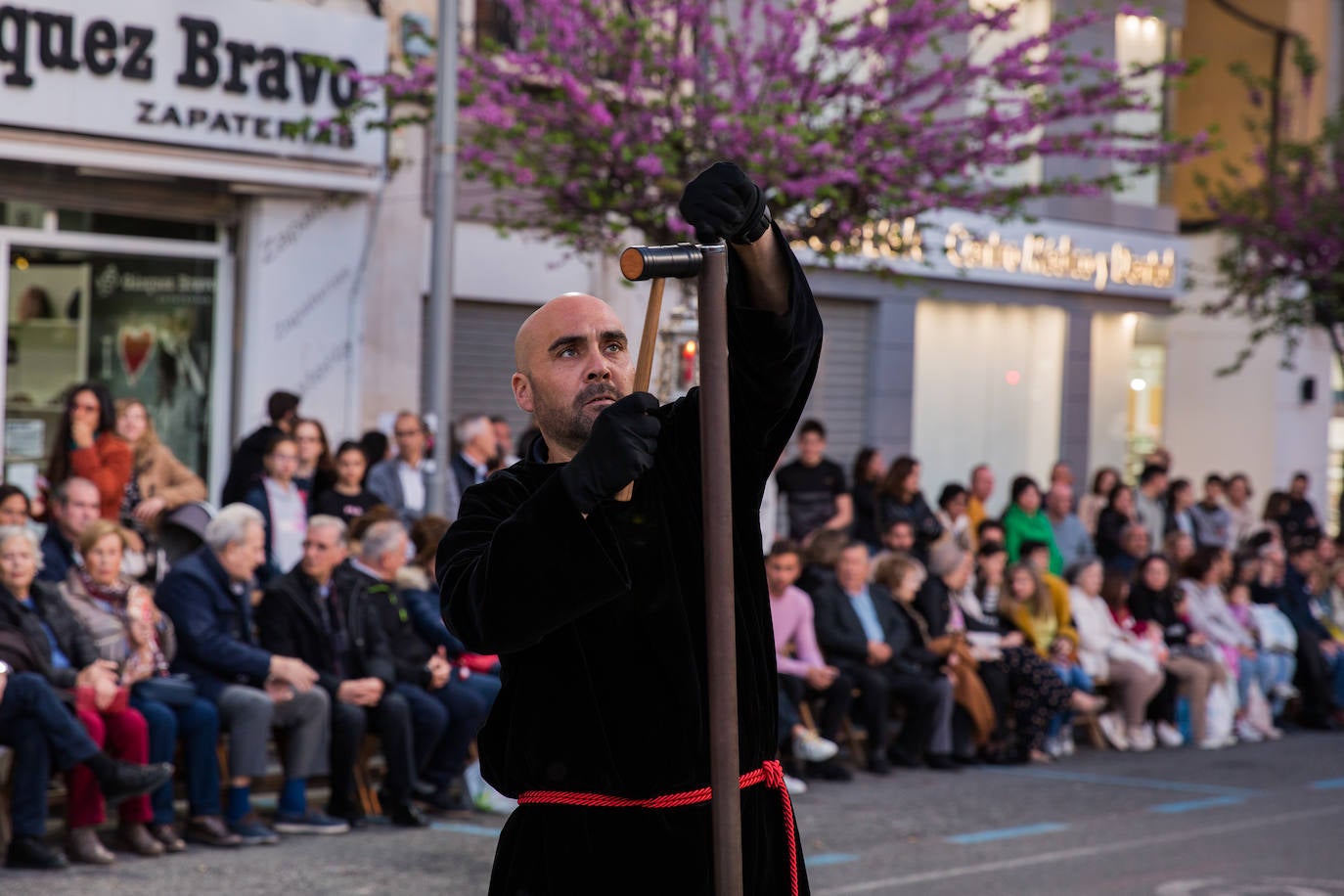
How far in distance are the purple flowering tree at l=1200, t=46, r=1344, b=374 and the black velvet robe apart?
59.8 ft

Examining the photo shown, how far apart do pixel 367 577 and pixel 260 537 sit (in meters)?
0.67

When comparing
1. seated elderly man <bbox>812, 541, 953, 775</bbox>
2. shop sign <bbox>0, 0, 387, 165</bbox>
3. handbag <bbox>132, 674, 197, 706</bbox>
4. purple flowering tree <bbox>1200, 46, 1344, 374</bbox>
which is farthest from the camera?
purple flowering tree <bbox>1200, 46, 1344, 374</bbox>

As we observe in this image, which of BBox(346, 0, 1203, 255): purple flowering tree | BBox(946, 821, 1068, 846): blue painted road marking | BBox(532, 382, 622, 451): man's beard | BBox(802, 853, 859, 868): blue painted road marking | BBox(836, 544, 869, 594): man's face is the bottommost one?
BBox(946, 821, 1068, 846): blue painted road marking

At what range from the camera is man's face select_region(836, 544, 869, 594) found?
38.5ft

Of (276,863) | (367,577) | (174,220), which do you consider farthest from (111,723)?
(174,220)

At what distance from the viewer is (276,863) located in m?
8.33

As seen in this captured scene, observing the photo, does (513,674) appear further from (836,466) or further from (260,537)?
(836,466)

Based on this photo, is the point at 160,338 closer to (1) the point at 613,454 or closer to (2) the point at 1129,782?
(2) the point at 1129,782

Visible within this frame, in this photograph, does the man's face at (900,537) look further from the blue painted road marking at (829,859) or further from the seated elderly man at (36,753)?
the seated elderly man at (36,753)

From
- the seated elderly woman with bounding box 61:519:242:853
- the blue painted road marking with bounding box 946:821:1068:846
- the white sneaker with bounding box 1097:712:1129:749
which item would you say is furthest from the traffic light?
the white sneaker with bounding box 1097:712:1129:749

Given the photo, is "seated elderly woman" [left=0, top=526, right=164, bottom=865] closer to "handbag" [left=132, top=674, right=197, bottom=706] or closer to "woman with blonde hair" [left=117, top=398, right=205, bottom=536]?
"handbag" [left=132, top=674, right=197, bottom=706]

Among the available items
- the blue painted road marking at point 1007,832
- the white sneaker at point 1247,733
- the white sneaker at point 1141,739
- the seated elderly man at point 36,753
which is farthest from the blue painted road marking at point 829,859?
the white sneaker at point 1247,733

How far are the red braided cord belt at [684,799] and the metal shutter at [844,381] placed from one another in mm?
16167

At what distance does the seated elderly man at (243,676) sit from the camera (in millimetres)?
8758
